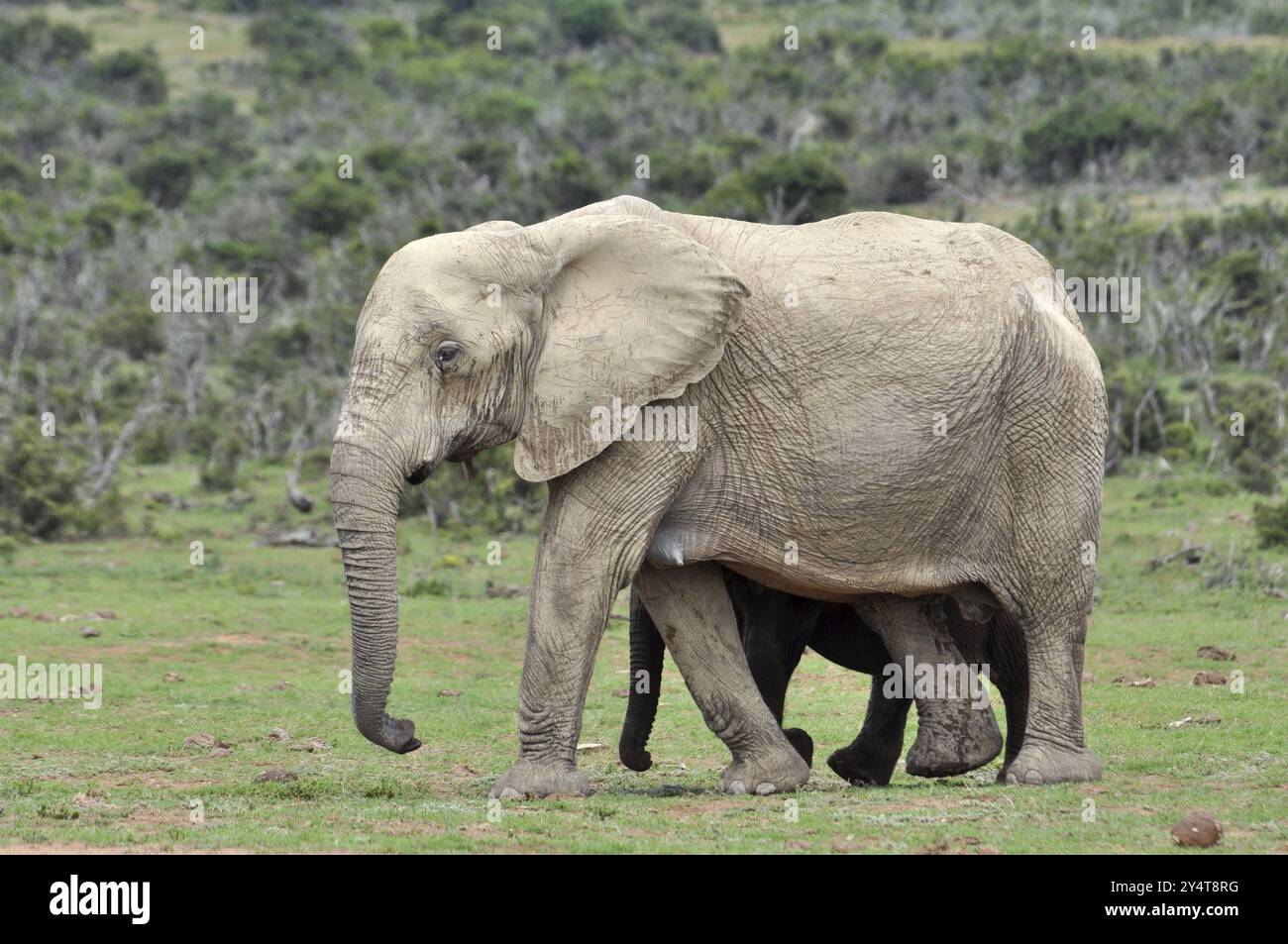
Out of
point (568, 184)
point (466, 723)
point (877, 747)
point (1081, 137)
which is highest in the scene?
point (877, 747)

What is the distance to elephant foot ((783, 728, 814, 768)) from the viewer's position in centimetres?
1177

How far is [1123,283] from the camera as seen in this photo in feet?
97.8

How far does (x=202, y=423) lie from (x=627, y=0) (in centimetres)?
4674

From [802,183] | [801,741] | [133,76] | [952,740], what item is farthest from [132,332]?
[133,76]

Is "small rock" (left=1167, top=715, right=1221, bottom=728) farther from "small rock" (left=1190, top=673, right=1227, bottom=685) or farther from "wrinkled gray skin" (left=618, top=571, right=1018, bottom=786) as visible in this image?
"wrinkled gray skin" (left=618, top=571, right=1018, bottom=786)

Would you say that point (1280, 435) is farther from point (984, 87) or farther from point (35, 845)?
point (984, 87)

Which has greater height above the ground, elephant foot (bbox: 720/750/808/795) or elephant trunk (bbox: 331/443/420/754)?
elephant trunk (bbox: 331/443/420/754)

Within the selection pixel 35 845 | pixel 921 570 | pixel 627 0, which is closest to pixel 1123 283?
pixel 921 570

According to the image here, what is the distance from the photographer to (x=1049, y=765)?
36.1ft

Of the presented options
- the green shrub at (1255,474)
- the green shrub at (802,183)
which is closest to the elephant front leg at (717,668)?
the green shrub at (1255,474)

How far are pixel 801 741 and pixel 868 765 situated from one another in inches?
15.2

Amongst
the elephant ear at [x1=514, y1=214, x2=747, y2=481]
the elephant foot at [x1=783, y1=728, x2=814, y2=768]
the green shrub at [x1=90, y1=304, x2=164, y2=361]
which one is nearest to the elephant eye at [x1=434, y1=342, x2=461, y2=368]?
the elephant ear at [x1=514, y1=214, x2=747, y2=481]

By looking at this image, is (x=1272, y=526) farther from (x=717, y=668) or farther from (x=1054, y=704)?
(x=717, y=668)

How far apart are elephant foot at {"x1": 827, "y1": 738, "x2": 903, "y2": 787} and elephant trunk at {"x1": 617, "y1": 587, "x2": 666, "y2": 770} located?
109 cm
